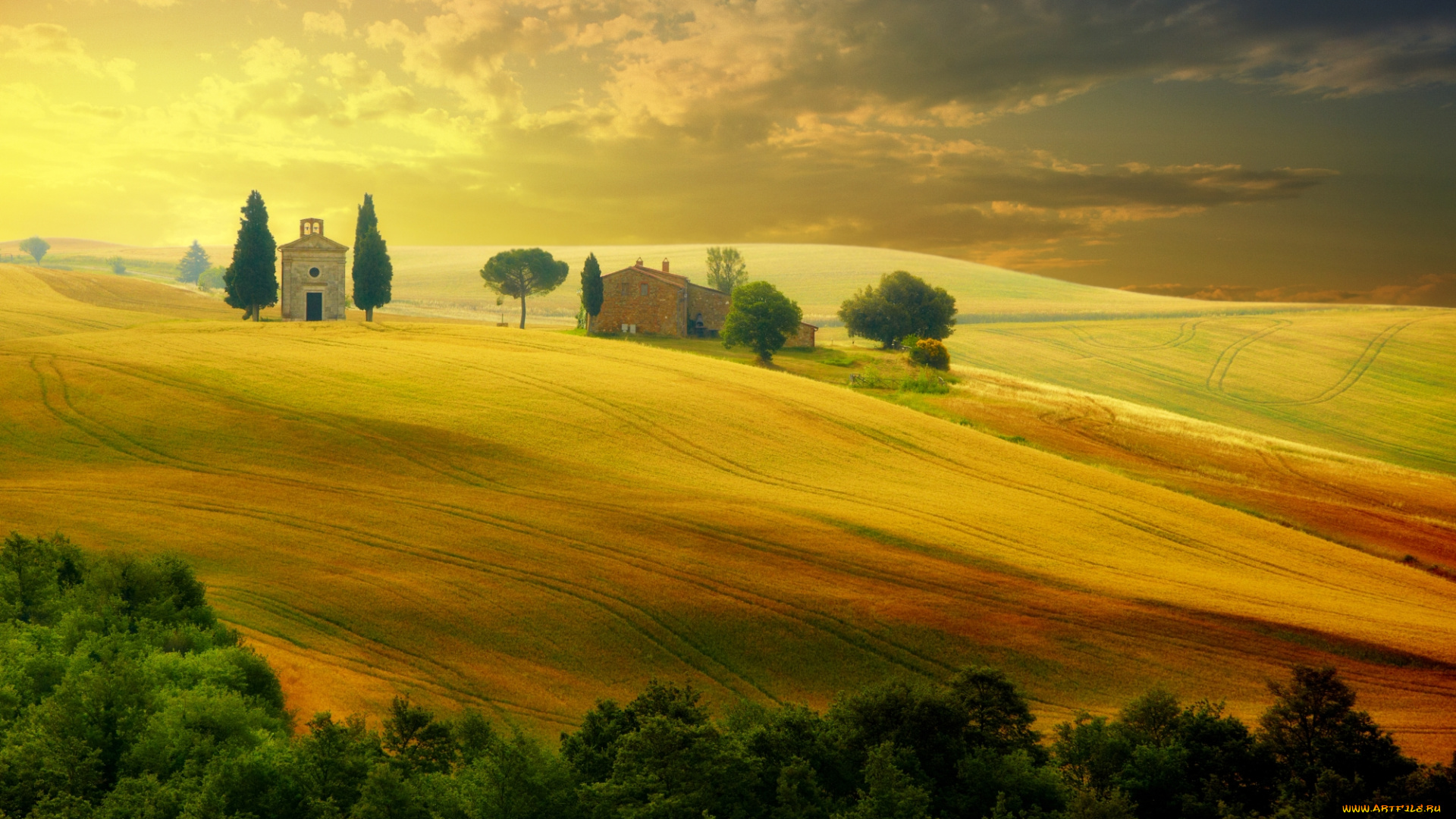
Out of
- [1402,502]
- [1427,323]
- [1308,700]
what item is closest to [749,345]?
[1402,502]

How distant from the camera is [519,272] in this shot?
107375 millimetres

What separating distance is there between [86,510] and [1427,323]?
131479 millimetres

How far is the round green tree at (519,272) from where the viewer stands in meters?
107

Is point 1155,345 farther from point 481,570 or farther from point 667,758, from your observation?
point 667,758

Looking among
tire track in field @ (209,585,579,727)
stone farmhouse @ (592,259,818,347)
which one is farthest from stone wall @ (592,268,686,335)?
tire track in field @ (209,585,579,727)

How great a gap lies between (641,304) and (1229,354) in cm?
6616

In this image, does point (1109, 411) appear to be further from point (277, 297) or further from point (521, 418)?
point (277, 297)

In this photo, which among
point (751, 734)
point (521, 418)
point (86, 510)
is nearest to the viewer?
point (751, 734)

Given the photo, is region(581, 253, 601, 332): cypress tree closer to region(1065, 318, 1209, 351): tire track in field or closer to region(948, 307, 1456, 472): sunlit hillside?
region(948, 307, 1456, 472): sunlit hillside

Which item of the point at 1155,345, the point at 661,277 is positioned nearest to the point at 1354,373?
the point at 1155,345

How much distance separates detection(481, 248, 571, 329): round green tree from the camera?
10738cm

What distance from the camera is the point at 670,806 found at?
41.1 ft

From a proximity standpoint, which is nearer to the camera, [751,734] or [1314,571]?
[751,734]

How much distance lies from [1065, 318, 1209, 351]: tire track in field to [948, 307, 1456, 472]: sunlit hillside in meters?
0.18
